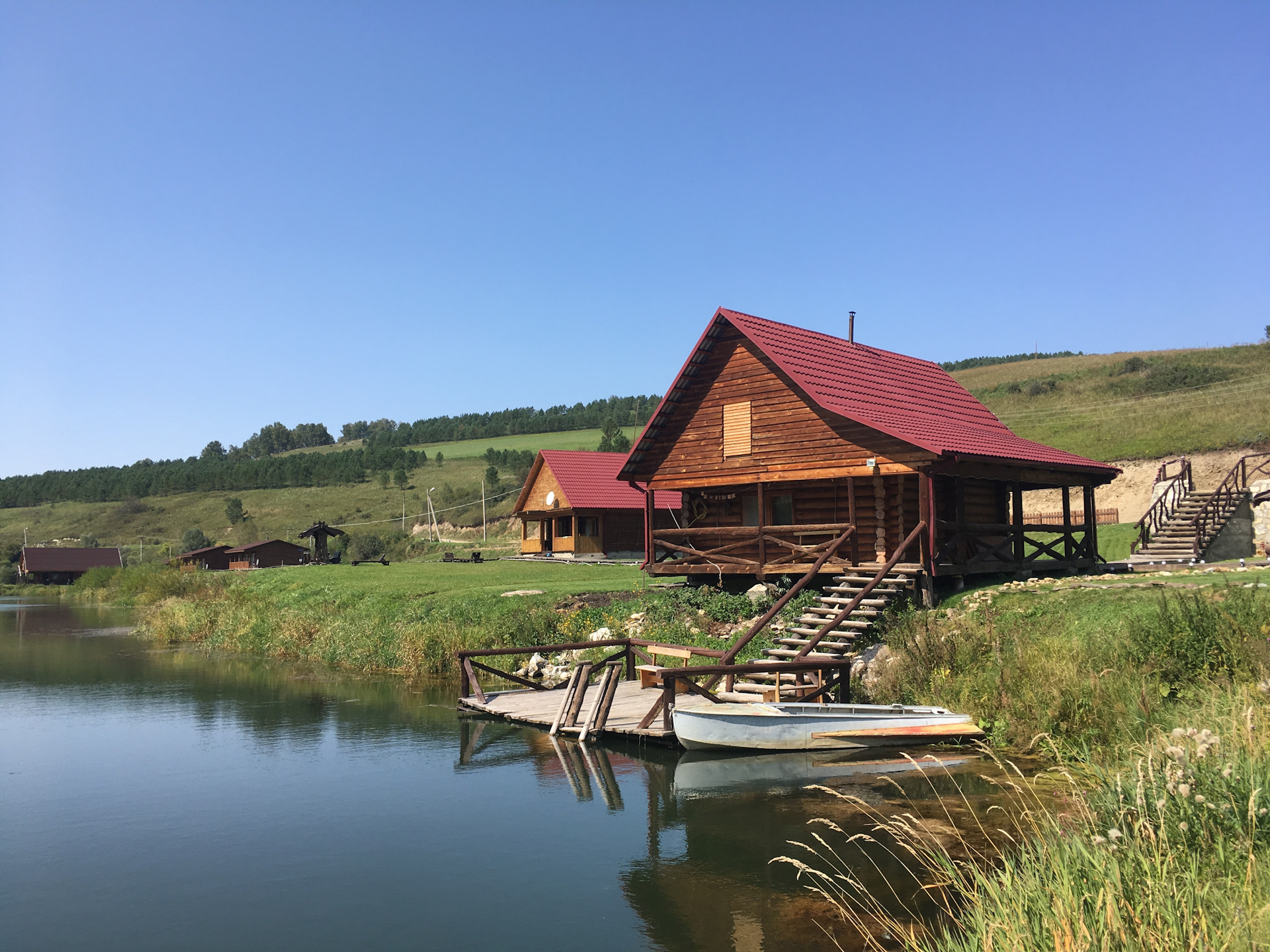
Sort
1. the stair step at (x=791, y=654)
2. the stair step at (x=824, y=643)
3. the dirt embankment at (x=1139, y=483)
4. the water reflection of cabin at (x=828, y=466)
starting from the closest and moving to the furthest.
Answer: the stair step at (x=791, y=654) → the stair step at (x=824, y=643) → the water reflection of cabin at (x=828, y=466) → the dirt embankment at (x=1139, y=483)

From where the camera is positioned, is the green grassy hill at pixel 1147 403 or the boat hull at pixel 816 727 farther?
the green grassy hill at pixel 1147 403

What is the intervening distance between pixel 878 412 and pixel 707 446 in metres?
4.77

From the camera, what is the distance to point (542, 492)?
55375mm

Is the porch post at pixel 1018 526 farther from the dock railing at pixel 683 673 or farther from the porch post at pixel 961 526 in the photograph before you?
the dock railing at pixel 683 673

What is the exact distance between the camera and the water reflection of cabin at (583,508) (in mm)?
52250

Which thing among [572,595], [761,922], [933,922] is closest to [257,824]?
[761,922]

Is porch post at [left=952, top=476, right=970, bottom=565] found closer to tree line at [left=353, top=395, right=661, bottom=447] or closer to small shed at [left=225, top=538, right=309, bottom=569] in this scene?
small shed at [left=225, top=538, right=309, bottom=569]

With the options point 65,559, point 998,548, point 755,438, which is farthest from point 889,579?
point 65,559

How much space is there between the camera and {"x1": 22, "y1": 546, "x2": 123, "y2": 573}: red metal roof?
101562mm

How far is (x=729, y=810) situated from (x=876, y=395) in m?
15.0

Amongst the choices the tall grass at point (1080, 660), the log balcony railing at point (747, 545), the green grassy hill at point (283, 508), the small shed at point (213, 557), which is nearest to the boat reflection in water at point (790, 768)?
the tall grass at point (1080, 660)

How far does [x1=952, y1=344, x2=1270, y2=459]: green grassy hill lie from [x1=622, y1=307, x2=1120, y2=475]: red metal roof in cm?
3466

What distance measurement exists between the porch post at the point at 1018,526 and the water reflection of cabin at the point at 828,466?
0.19 ft

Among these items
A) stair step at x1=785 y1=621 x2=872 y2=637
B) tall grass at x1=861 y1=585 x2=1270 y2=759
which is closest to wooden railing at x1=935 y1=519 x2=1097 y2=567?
stair step at x1=785 y1=621 x2=872 y2=637
